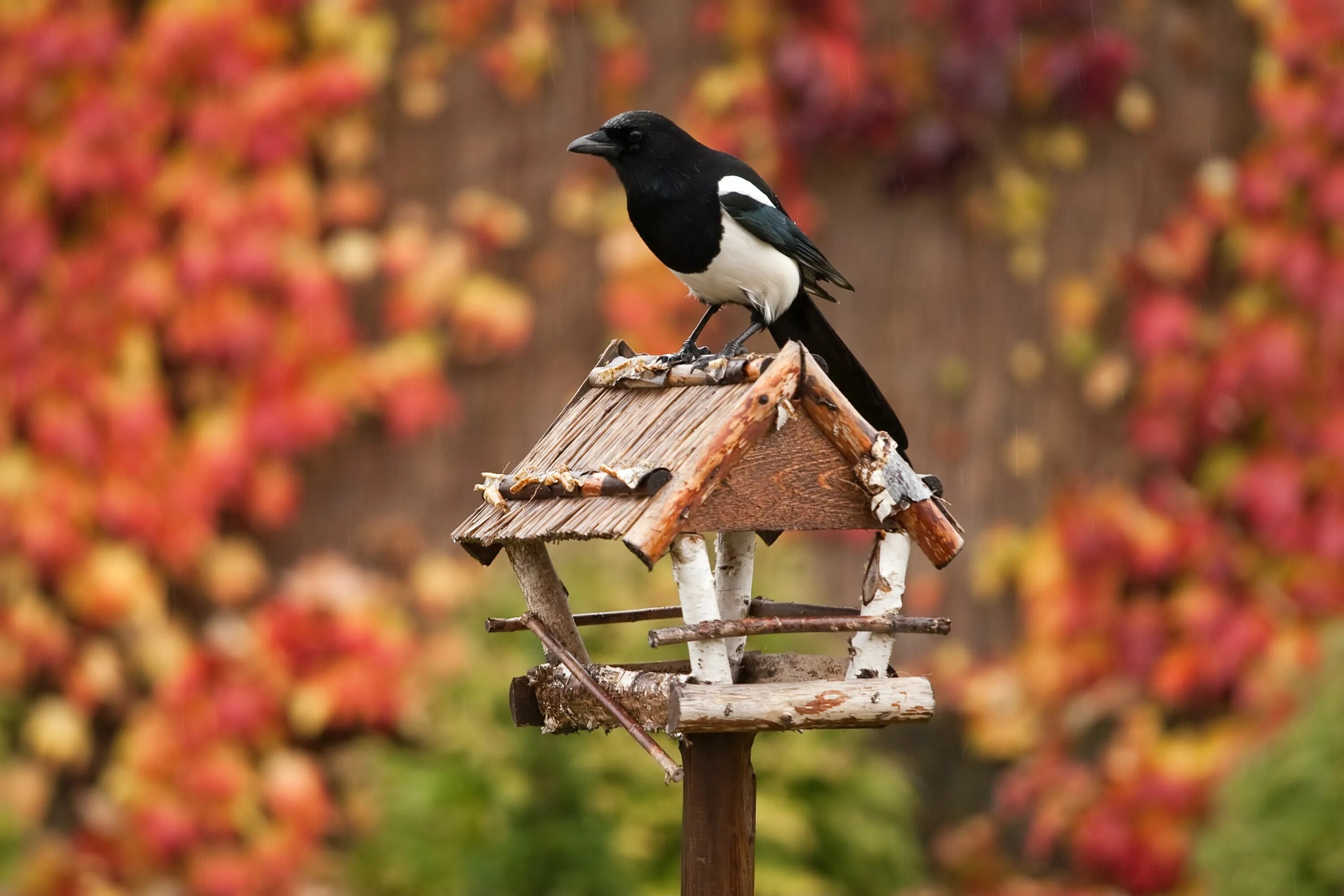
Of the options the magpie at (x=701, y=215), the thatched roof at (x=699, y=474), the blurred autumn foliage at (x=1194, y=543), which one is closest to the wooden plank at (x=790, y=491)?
the thatched roof at (x=699, y=474)

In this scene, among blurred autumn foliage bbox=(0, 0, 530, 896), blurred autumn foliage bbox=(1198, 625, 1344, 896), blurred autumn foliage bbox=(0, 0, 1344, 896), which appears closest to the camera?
blurred autumn foliage bbox=(1198, 625, 1344, 896)

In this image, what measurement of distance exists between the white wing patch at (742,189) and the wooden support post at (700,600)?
700 mm

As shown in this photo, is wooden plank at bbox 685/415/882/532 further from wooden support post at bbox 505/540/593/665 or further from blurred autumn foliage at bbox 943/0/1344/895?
blurred autumn foliage at bbox 943/0/1344/895

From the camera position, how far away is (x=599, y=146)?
246cm

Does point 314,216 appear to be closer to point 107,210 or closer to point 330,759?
point 107,210

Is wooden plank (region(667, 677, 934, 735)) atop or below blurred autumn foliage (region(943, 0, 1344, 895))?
below

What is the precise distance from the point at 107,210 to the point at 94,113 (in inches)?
13.1

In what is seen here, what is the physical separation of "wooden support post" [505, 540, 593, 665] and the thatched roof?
80 mm

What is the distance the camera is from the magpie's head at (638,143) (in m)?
2.46

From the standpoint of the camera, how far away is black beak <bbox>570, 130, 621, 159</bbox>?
245cm

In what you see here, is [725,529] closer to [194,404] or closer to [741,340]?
[741,340]

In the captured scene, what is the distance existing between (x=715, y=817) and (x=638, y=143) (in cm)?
107

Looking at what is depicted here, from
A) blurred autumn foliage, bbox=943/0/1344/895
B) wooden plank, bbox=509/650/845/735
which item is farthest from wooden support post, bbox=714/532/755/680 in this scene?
blurred autumn foliage, bbox=943/0/1344/895

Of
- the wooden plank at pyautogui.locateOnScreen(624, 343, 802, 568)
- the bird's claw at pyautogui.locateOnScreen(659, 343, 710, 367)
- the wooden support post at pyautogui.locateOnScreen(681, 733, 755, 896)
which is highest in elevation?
the bird's claw at pyautogui.locateOnScreen(659, 343, 710, 367)
